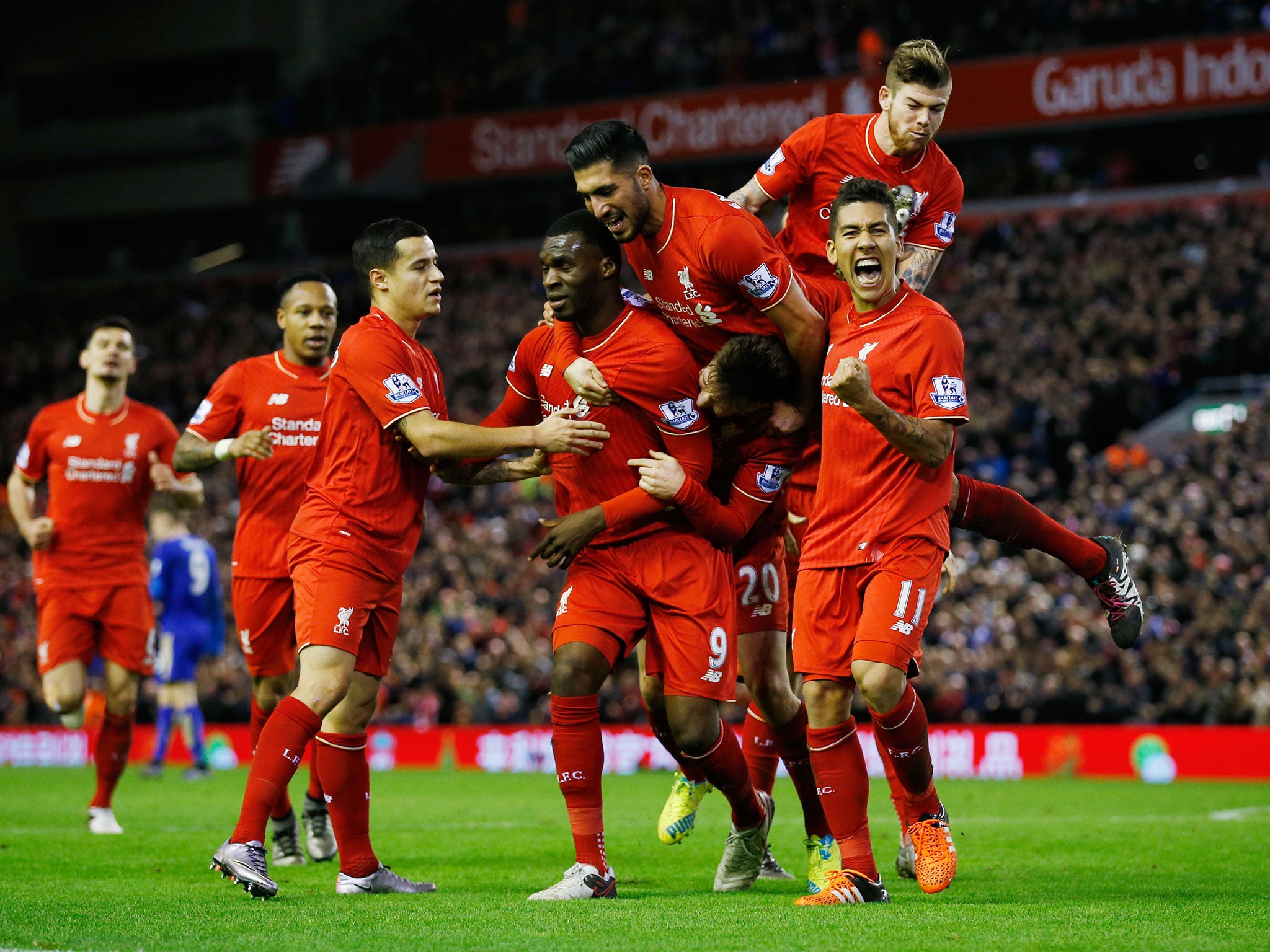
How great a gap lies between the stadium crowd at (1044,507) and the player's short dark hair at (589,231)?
482 inches

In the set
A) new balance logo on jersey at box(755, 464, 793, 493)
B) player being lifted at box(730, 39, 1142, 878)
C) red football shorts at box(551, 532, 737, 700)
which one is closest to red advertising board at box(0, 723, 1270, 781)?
player being lifted at box(730, 39, 1142, 878)

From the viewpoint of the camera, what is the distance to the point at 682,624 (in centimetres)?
661

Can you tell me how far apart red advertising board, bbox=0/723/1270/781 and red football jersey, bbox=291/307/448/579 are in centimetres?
853

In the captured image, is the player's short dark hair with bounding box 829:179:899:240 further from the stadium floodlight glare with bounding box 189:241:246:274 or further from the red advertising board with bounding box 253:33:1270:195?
the stadium floodlight glare with bounding box 189:241:246:274

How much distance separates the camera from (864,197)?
6.43 meters

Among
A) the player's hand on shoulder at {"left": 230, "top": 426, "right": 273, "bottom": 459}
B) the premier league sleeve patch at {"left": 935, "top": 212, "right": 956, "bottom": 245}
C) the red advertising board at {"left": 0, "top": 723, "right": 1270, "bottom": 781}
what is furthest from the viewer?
the red advertising board at {"left": 0, "top": 723, "right": 1270, "bottom": 781}

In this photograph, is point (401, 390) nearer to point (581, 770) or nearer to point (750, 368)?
point (750, 368)

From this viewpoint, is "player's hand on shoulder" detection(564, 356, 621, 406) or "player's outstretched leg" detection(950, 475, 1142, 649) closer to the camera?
"player's hand on shoulder" detection(564, 356, 621, 406)

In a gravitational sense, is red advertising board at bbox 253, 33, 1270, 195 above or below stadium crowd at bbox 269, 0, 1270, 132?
below

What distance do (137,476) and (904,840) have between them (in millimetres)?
5580

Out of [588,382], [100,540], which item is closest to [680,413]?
[588,382]

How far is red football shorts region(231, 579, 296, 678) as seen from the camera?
8.52m

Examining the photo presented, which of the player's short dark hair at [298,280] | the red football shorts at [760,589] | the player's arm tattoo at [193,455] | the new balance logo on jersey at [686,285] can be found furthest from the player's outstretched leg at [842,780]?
the player's short dark hair at [298,280]

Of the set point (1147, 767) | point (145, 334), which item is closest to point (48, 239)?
point (145, 334)
